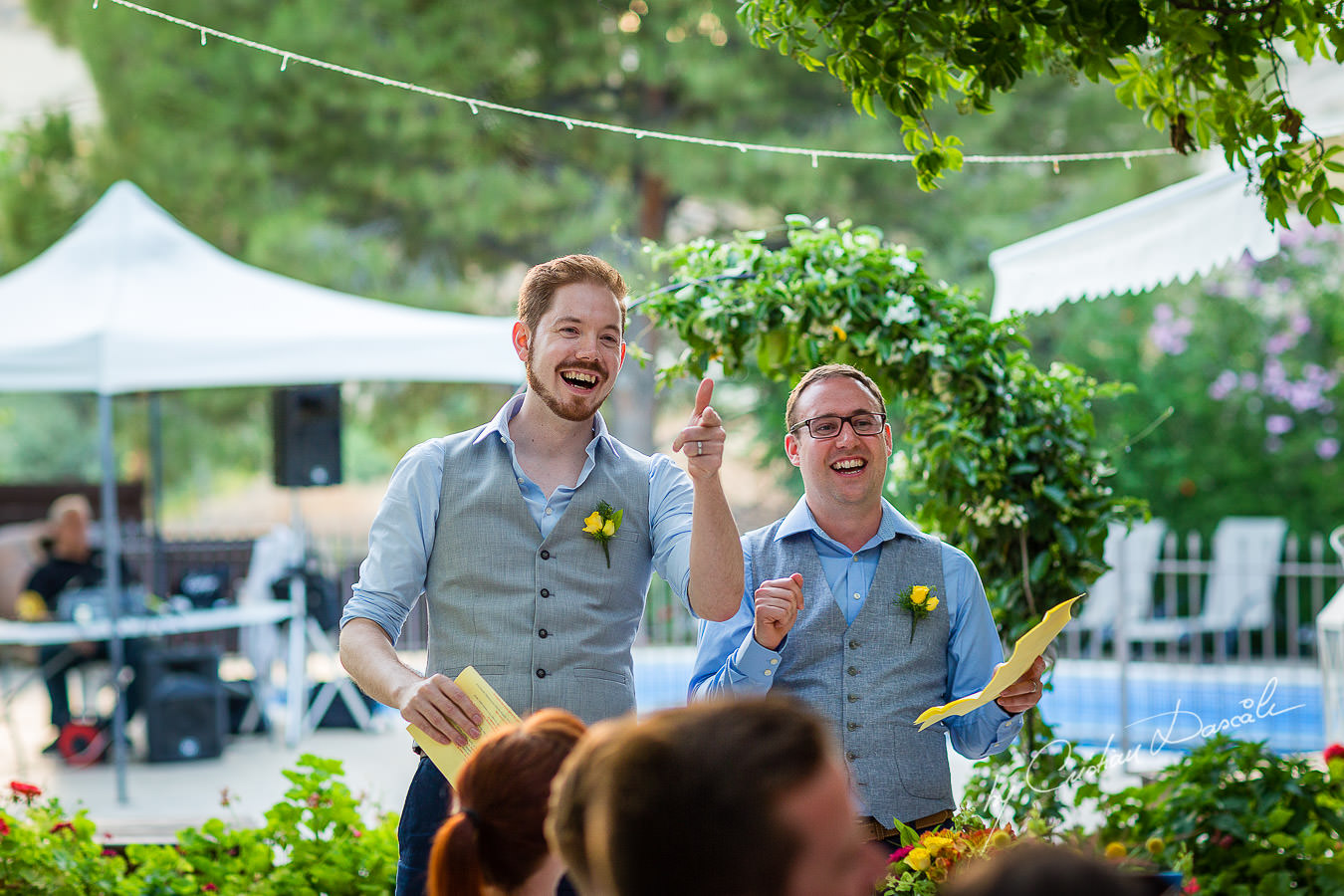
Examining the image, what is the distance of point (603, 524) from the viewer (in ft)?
8.30

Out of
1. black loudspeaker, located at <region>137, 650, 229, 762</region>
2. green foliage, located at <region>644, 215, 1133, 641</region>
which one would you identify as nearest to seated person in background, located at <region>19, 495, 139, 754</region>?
black loudspeaker, located at <region>137, 650, 229, 762</region>

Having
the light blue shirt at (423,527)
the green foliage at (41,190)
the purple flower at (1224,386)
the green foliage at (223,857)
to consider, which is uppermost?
the green foliage at (41,190)

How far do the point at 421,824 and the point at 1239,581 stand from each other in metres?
9.65

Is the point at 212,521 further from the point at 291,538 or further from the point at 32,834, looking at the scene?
the point at 32,834

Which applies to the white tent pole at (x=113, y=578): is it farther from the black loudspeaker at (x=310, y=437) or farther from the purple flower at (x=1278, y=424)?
the purple flower at (x=1278, y=424)

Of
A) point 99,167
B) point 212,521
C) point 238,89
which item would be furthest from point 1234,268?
point 212,521

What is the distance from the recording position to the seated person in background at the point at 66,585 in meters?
7.94

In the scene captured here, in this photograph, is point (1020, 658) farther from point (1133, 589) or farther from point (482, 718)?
point (1133, 589)

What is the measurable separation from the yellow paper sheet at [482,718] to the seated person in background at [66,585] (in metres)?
6.27

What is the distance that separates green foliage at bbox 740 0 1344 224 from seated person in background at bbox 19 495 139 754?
6661mm

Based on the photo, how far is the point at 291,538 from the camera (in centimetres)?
909

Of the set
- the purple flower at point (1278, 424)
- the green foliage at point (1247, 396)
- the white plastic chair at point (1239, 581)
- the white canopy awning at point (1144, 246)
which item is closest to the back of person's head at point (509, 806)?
the white canopy awning at point (1144, 246)

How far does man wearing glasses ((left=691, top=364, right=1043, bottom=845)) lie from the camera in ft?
8.65

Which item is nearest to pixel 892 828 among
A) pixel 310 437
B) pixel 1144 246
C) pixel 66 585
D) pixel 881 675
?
pixel 881 675
